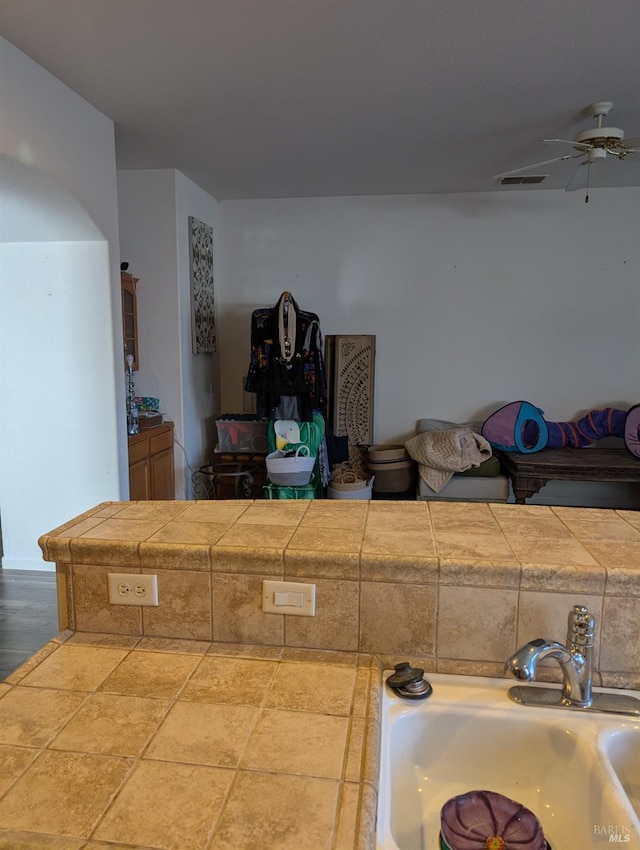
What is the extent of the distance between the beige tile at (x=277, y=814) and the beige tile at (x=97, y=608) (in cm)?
46

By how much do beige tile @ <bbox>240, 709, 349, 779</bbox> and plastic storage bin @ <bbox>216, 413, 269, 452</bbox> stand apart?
373 centimetres

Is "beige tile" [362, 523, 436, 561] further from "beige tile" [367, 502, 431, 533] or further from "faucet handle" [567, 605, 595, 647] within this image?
"faucet handle" [567, 605, 595, 647]

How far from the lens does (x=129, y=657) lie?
108cm

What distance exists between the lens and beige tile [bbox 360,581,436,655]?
106cm

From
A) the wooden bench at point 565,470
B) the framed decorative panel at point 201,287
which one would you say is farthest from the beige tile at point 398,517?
the framed decorative panel at point 201,287

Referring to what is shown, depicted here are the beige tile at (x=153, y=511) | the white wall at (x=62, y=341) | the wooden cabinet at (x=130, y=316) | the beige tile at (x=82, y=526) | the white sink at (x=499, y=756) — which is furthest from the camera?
the wooden cabinet at (x=130, y=316)

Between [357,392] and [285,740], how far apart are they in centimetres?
430

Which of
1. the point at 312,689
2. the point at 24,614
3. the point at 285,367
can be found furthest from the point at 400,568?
the point at 285,367

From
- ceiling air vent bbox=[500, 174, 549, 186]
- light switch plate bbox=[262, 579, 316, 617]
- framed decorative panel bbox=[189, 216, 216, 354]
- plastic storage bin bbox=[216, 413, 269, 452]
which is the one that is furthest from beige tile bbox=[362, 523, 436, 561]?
ceiling air vent bbox=[500, 174, 549, 186]

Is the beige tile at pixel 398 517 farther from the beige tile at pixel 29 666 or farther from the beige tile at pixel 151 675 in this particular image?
the beige tile at pixel 29 666

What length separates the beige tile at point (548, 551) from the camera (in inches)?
41.6

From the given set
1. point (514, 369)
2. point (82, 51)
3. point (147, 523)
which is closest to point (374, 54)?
point (82, 51)

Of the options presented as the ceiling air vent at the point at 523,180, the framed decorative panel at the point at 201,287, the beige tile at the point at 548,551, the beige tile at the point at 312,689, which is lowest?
the beige tile at the point at 312,689

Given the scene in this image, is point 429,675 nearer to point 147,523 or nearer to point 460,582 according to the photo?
point 460,582
